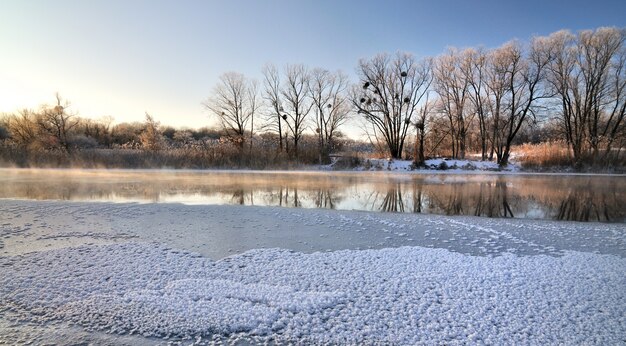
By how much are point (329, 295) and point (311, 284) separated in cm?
28

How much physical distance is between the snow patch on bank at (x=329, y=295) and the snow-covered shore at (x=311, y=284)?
0.01 metres

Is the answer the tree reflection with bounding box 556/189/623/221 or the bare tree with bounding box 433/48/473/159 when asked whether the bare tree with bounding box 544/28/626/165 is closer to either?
the bare tree with bounding box 433/48/473/159

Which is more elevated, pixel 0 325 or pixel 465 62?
pixel 465 62

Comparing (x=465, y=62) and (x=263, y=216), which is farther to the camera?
(x=465, y=62)

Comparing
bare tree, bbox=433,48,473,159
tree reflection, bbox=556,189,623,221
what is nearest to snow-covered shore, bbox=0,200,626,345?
tree reflection, bbox=556,189,623,221

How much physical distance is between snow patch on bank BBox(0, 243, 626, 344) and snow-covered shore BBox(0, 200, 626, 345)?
0.04 feet

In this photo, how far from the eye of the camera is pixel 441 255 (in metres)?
3.93

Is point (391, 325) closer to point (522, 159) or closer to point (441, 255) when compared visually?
point (441, 255)

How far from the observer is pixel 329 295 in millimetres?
2869

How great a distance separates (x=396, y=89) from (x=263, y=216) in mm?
21733

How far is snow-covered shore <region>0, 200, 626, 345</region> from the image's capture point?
2.36m

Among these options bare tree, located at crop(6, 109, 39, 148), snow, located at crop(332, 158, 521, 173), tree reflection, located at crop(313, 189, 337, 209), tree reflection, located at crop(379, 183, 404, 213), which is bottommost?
tree reflection, located at crop(379, 183, 404, 213)

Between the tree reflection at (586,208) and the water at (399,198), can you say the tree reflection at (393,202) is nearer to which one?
the water at (399,198)

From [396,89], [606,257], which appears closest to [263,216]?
[606,257]
